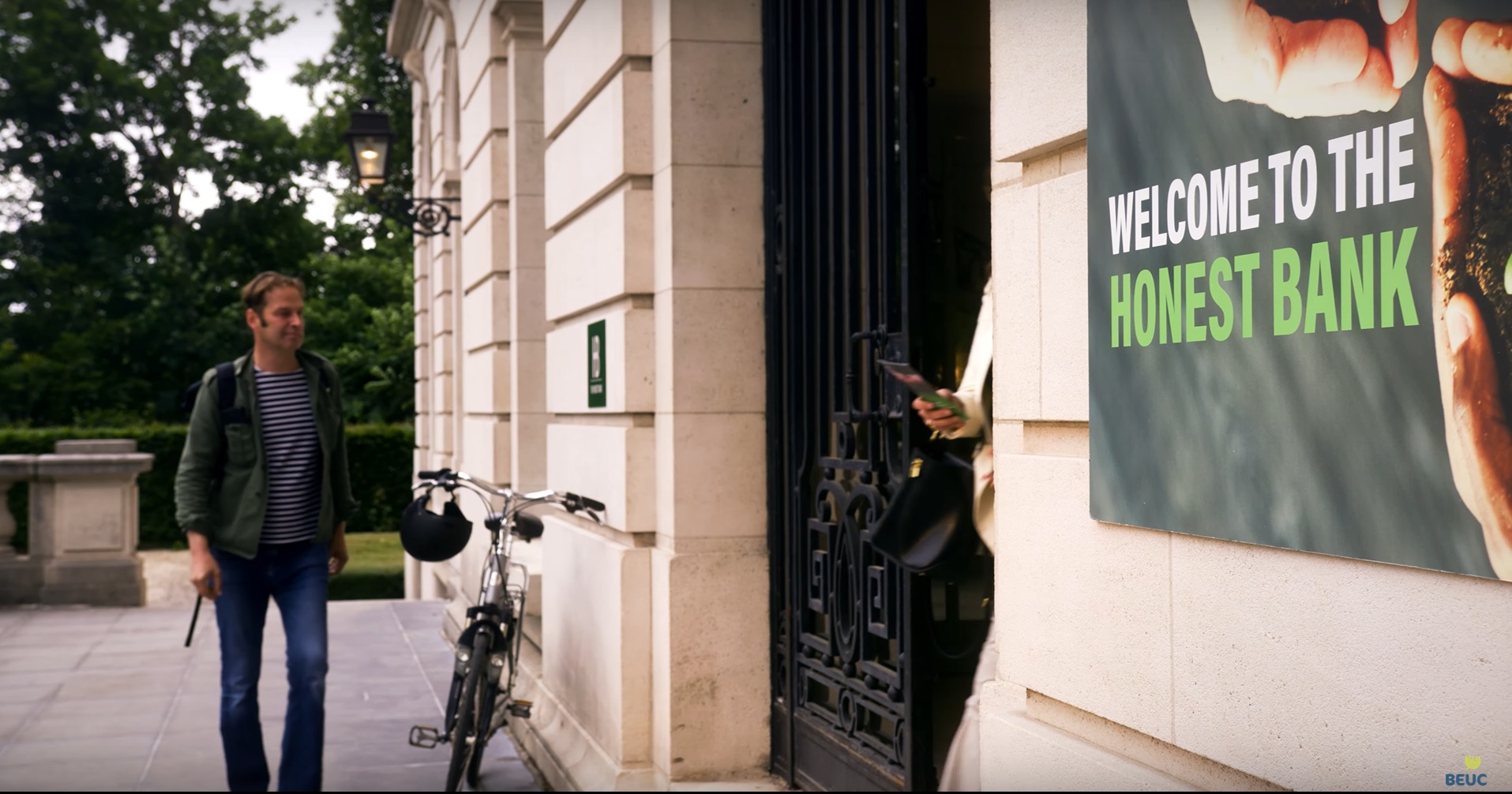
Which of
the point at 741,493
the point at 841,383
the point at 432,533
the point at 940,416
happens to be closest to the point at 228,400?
the point at 432,533

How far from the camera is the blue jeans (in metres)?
5.33

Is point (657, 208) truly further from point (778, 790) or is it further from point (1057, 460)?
point (1057, 460)

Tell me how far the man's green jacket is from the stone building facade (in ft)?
3.71

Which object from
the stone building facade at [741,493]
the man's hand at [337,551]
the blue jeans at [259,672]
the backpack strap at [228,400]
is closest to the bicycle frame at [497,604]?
the stone building facade at [741,493]

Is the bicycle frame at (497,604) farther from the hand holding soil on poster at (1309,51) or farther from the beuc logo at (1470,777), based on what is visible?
the beuc logo at (1470,777)

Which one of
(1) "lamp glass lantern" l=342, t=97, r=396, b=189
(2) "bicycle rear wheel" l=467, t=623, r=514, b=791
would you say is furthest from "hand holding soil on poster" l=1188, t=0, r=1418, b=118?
(1) "lamp glass lantern" l=342, t=97, r=396, b=189

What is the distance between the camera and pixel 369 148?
14.0 m

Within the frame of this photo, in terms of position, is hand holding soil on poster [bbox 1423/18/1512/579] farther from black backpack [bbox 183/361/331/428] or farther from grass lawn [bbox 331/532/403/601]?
grass lawn [bbox 331/532/403/601]

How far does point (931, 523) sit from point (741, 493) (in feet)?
6.85

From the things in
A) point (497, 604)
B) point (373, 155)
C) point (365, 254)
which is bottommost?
point (497, 604)

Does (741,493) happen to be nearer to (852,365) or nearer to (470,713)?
(852,365)

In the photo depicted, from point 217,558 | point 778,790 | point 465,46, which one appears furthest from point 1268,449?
point 465,46

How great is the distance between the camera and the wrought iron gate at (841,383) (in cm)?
430

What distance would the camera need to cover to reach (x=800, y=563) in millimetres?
5320
